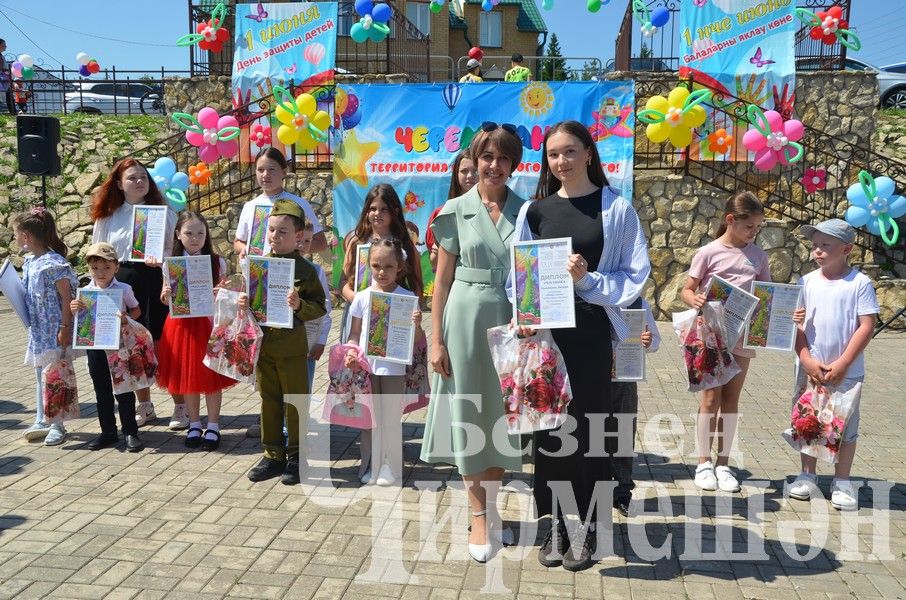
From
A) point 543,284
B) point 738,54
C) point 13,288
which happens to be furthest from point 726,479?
point 738,54

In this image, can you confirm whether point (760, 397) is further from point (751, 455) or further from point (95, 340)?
point (95, 340)

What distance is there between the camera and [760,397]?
700 centimetres

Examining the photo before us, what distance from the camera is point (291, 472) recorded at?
185 inches

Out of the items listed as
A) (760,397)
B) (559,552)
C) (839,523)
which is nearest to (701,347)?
(839,523)

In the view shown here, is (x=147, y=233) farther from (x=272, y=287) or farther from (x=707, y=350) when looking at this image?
(x=707, y=350)

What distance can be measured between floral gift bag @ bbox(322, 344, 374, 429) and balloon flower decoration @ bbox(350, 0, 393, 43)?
763cm

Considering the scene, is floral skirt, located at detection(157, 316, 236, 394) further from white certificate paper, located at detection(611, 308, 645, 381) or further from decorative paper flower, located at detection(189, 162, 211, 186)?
decorative paper flower, located at detection(189, 162, 211, 186)

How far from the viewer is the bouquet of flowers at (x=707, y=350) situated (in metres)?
4.49

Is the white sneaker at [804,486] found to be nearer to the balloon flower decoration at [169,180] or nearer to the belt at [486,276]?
the belt at [486,276]

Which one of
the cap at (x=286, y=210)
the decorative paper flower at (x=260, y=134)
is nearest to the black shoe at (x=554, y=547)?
the cap at (x=286, y=210)

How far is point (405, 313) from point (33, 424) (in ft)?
11.1

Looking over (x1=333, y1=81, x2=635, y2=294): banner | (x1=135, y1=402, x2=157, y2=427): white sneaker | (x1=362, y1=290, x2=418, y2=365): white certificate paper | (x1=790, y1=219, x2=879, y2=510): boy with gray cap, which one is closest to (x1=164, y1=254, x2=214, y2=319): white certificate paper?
(x1=135, y1=402, x2=157, y2=427): white sneaker

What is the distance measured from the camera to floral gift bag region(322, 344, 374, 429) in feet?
15.3

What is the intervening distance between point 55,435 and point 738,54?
9899mm
